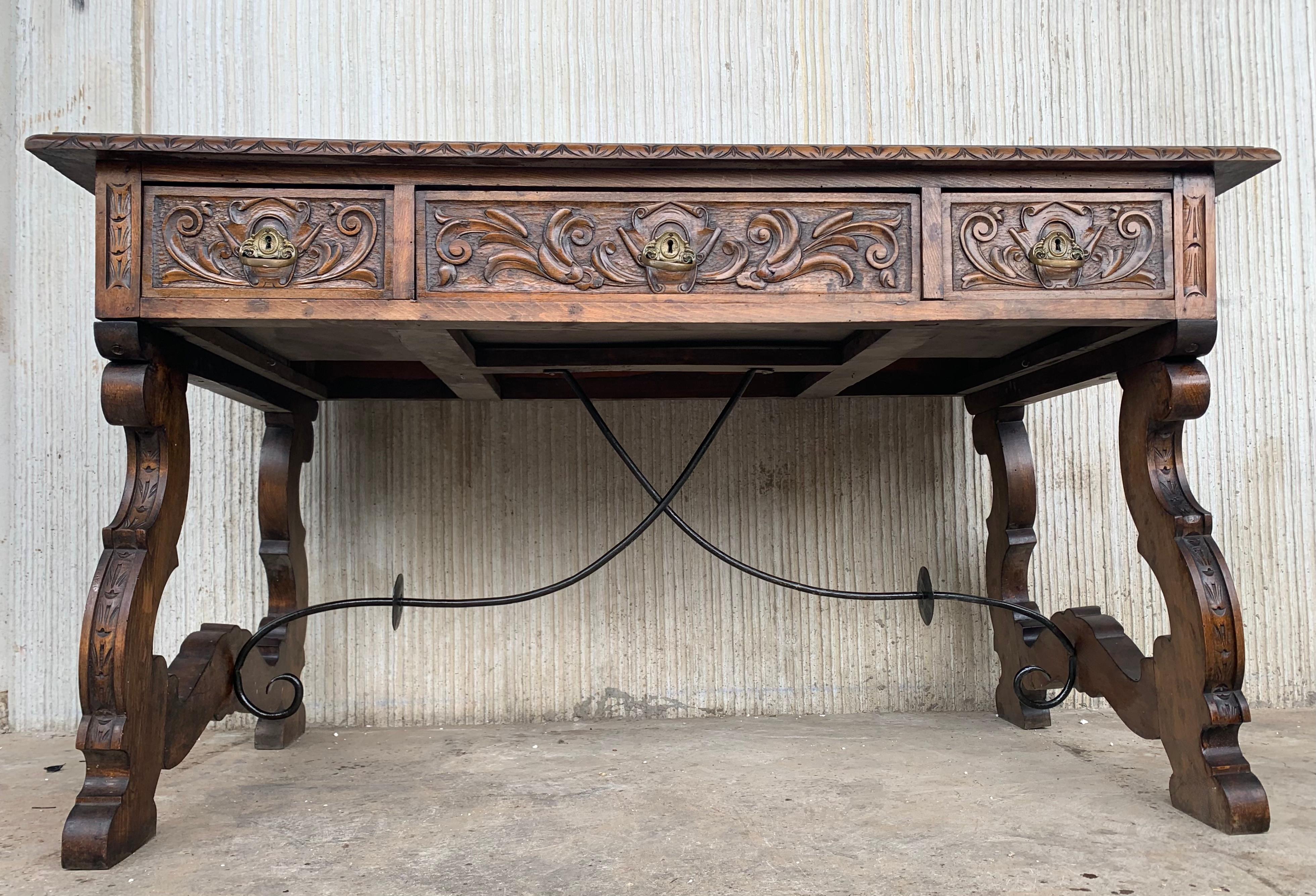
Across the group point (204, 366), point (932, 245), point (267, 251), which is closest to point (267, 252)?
point (267, 251)

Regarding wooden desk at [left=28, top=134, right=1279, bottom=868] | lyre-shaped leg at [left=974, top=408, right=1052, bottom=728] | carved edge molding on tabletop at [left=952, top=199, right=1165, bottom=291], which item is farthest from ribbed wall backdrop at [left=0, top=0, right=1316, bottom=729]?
carved edge molding on tabletop at [left=952, top=199, right=1165, bottom=291]

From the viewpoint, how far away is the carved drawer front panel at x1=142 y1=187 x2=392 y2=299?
1.13 meters

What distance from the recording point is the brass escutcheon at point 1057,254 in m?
1.18

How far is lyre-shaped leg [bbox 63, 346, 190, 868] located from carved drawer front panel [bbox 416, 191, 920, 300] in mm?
396

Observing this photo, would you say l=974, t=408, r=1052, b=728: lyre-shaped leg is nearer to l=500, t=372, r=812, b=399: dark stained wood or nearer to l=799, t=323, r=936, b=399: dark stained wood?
l=799, t=323, r=936, b=399: dark stained wood

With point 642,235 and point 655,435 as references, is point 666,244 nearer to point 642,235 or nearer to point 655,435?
point 642,235

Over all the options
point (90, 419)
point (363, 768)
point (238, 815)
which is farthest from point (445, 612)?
point (90, 419)

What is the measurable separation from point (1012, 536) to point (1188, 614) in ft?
1.78

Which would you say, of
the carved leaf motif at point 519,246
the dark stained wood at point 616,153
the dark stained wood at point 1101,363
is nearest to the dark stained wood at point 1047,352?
the dark stained wood at point 1101,363

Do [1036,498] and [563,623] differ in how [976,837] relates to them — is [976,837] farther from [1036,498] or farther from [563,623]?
[563,623]

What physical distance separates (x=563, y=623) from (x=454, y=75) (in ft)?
3.94

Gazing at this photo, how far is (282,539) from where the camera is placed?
1666 mm

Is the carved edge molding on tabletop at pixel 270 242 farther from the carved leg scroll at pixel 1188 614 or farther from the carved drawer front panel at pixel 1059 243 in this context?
the carved leg scroll at pixel 1188 614

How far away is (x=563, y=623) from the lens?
189 centimetres
